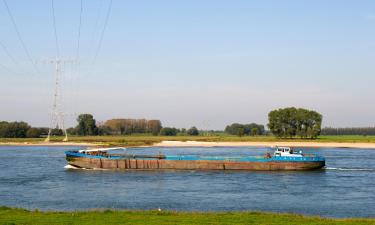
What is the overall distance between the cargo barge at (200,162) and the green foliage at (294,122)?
101 metres

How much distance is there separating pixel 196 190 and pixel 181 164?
79.7 ft

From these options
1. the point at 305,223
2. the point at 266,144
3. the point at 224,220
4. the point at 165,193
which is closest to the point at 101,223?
the point at 224,220

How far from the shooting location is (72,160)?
229 ft

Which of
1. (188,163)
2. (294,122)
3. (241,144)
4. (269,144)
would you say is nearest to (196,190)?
(188,163)

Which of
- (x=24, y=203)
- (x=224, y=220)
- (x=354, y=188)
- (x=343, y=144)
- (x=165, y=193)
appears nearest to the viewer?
(x=224, y=220)

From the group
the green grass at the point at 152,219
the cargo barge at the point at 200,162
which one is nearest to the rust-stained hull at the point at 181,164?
the cargo barge at the point at 200,162

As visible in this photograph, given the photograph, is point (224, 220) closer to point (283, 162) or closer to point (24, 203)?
point (24, 203)

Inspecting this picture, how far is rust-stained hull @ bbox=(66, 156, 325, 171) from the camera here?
67.1m

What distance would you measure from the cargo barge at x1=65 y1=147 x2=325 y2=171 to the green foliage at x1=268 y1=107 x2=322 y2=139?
332 feet

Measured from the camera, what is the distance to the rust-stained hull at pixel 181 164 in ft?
220

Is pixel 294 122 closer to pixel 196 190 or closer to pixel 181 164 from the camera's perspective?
pixel 181 164

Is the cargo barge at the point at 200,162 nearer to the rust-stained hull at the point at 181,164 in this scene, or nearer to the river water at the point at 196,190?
the rust-stained hull at the point at 181,164

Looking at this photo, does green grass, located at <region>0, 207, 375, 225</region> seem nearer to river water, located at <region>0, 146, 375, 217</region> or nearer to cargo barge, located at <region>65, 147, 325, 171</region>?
river water, located at <region>0, 146, 375, 217</region>

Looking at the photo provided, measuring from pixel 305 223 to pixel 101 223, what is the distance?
820 centimetres
